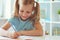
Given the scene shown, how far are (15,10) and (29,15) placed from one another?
6.9 inches

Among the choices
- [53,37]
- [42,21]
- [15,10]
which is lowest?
[53,37]

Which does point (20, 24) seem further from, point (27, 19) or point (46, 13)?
point (46, 13)

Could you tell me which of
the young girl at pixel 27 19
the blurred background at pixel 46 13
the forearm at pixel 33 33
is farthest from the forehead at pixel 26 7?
the forearm at pixel 33 33

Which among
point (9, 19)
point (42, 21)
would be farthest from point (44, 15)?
point (9, 19)

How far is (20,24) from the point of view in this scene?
154 cm

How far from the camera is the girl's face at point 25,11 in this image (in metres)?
1.53

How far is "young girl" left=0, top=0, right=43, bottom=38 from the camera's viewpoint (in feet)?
5.01

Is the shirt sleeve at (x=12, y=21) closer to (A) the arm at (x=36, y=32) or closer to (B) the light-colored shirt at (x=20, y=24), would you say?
(B) the light-colored shirt at (x=20, y=24)

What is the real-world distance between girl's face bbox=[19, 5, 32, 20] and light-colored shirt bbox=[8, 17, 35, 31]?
5cm

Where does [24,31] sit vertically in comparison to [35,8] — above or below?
below

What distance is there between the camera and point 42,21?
1.56m

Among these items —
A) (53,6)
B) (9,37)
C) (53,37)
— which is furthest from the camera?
(53,6)

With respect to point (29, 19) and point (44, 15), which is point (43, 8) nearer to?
point (44, 15)

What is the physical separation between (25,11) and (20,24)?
0.53ft
